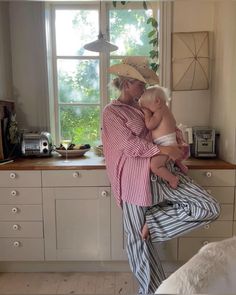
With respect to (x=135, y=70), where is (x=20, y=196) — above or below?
below

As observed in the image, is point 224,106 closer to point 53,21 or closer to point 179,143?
point 179,143

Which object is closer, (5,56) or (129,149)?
(129,149)

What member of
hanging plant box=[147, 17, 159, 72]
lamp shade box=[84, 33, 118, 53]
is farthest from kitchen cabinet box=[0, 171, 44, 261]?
hanging plant box=[147, 17, 159, 72]

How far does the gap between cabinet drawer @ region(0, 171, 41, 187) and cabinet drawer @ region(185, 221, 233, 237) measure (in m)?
1.19

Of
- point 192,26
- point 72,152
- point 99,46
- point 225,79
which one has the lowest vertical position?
point 72,152

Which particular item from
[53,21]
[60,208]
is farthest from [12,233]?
[53,21]

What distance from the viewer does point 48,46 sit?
8.05 ft

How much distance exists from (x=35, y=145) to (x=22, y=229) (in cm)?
66

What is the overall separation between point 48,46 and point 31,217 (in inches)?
59.1

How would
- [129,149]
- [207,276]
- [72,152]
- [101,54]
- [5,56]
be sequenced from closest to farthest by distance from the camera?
[207,276] → [129,149] → [72,152] → [5,56] → [101,54]

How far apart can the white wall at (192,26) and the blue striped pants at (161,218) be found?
912 mm

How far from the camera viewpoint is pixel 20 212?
6.46 feet

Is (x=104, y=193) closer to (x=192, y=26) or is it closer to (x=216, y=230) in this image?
(x=216, y=230)

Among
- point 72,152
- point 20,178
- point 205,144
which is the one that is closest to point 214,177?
point 205,144
